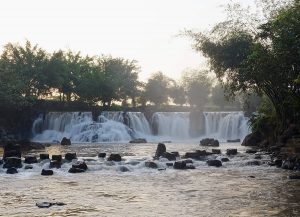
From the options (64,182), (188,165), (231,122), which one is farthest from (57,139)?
(64,182)

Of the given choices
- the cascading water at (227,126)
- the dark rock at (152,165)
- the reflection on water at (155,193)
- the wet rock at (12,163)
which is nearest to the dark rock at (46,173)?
the reflection on water at (155,193)

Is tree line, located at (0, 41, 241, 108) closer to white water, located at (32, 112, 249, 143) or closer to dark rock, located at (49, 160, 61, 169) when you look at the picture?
white water, located at (32, 112, 249, 143)

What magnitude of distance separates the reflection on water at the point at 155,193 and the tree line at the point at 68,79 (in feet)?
118

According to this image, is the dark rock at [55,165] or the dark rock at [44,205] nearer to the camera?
the dark rock at [44,205]

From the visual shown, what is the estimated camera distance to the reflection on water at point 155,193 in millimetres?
12234

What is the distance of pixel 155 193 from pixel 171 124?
48.6m

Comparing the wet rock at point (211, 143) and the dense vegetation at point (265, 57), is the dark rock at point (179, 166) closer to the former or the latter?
the dense vegetation at point (265, 57)

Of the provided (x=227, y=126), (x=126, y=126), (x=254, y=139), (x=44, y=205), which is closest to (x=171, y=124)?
(x=126, y=126)

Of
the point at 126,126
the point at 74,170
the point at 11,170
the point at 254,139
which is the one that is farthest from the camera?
the point at 126,126

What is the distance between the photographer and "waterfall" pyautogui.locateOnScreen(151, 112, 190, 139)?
63.1m

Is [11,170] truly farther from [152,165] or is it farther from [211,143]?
[211,143]

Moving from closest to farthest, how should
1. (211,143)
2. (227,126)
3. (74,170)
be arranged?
(74,170)
(211,143)
(227,126)

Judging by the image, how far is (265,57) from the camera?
28391mm

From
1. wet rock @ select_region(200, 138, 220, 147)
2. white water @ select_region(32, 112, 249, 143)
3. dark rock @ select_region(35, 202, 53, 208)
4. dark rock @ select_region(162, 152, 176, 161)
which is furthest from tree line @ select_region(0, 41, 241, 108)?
dark rock @ select_region(35, 202, 53, 208)
